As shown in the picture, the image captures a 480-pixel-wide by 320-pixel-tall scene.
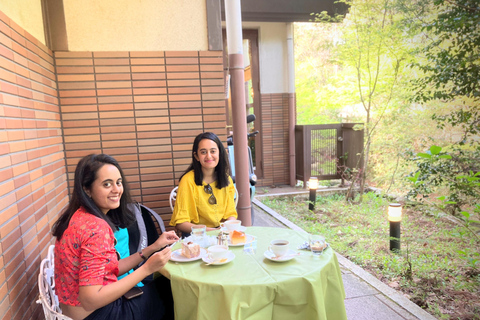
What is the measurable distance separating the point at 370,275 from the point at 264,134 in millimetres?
4754

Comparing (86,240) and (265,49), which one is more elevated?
(265,49)

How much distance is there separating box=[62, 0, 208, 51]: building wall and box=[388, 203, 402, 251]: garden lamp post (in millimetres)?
2809

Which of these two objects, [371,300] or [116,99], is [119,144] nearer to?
[116,99]

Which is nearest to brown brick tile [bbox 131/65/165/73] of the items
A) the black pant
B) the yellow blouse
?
the yellow blouse

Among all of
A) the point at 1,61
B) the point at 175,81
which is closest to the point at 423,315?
the point at 175,81

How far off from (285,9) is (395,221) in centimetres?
484

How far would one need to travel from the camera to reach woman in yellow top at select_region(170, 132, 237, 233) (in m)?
2.51

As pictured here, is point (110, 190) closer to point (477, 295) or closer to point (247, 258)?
point (247, 258)

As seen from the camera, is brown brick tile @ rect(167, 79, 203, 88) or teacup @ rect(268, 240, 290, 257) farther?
brown brick tile @ rect(167, 79, 203, 88)

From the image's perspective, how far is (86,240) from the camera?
1.38 m

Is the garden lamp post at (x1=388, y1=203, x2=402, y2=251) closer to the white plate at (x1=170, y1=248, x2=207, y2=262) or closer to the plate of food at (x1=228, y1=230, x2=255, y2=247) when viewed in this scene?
the plate of food at (x1=228, y1=230, x2=255, y2=247)

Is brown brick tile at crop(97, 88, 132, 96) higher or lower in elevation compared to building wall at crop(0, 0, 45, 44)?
lower

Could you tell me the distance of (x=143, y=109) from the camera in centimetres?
316

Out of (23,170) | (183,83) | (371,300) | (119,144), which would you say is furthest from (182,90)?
(371,300)
